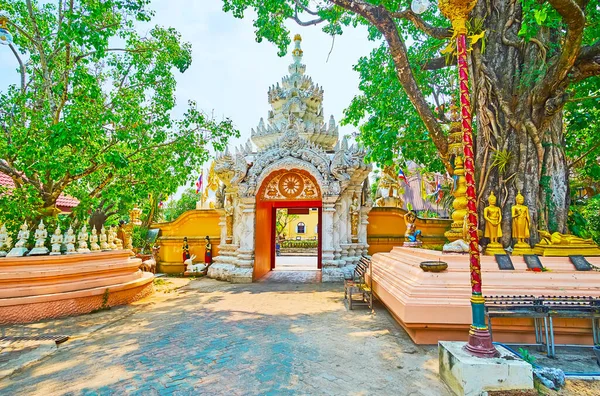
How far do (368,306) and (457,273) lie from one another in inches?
116

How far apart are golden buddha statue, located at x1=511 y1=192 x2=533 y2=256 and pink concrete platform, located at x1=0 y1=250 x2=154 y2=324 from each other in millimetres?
8230

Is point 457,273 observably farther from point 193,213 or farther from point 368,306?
point 193,213

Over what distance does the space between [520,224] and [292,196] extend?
738 cm

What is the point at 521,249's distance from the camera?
18.2 feet

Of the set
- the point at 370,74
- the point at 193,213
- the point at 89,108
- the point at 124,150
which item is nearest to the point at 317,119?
the point at 370,74

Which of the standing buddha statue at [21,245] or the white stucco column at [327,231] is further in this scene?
Result: the white stucco column at [327,231]

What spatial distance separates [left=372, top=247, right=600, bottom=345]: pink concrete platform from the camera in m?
4.45

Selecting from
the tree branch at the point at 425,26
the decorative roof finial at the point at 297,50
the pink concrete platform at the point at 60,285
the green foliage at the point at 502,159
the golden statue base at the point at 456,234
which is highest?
the decorative roof finial at the point at 297,50

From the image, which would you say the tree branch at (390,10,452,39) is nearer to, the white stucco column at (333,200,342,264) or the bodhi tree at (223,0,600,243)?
the bodhi tree at (223,0,600,243)

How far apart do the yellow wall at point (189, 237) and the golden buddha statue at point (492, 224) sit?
33.5 feet

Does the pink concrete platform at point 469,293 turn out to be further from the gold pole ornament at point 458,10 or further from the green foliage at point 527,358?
the gold pole ornament at point 458,10

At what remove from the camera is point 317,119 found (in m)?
14.9

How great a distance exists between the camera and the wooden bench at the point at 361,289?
716cm

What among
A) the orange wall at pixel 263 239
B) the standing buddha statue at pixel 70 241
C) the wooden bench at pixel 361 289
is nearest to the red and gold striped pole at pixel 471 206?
the wooden bench at pixel 361 289
